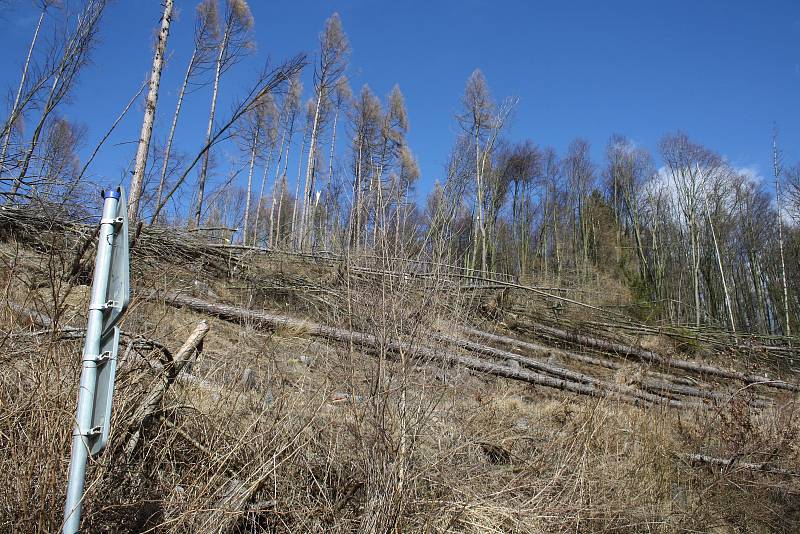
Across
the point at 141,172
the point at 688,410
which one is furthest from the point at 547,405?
the point at 141,172

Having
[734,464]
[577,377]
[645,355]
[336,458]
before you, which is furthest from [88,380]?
[645,355]

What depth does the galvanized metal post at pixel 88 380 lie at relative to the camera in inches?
70.6

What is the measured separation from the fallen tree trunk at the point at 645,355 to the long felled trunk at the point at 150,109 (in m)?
8.48

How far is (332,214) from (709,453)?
5.30 meters

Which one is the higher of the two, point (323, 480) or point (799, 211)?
point (799, 211)

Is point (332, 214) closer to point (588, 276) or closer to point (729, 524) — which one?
point (729, 524)

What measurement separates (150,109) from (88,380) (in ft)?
28.2

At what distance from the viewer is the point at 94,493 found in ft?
8.39

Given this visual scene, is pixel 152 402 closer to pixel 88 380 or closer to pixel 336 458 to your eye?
pixel 336 458

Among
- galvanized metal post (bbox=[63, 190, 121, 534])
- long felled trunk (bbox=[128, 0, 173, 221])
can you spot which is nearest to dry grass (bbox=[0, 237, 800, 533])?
galvanized metal post (bbox=[63, 190, 121, 534])

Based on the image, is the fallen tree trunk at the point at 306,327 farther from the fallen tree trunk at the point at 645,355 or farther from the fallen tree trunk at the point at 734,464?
the fallen tree trunk at the point at 645,355

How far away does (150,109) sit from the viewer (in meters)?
9.05

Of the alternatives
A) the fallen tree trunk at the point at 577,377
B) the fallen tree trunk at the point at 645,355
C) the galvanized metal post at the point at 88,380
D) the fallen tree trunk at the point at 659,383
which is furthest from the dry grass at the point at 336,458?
the fallen tree trunk at the point at 645,355

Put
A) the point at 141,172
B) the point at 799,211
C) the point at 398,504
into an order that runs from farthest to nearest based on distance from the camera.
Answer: the point at 799,211, the point at 141,172, the point at 398,504
